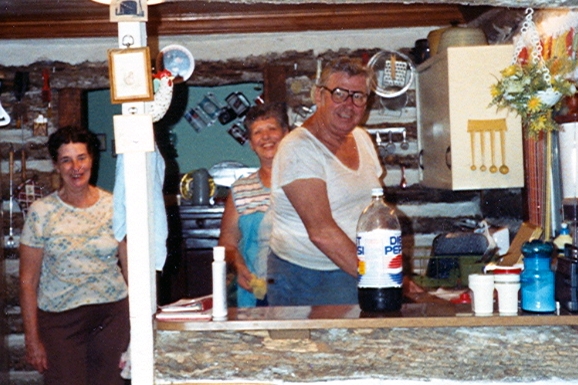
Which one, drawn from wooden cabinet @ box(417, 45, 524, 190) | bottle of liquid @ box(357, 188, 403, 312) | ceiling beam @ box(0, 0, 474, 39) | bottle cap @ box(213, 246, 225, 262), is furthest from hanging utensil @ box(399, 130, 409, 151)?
bottle cap @ box(213, 246, 225, 262)

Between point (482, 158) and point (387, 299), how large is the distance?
160 cm

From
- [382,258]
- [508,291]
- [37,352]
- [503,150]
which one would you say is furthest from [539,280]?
[37,352]

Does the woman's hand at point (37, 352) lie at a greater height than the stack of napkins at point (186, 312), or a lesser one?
lesser

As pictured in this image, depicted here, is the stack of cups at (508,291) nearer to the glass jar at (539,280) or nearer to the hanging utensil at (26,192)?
the glass jar at (539,280)

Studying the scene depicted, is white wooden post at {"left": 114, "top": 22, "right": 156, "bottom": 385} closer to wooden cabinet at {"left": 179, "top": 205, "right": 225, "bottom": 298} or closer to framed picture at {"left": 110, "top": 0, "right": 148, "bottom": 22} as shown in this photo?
framed picture at {"left": 110, "top": 0, "right": 148, "bottom": 22}

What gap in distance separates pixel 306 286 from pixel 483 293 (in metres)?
0.76

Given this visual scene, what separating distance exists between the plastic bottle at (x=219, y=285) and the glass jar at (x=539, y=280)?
0.86 meters

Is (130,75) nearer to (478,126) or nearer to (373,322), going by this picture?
(373,322)

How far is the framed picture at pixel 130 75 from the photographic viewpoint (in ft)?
7.23

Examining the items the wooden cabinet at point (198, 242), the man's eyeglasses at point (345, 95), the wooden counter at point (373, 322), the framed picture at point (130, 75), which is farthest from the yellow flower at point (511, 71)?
the wooden cabinet at point (198, 242)

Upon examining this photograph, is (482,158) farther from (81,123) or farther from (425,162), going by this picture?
(81,123)

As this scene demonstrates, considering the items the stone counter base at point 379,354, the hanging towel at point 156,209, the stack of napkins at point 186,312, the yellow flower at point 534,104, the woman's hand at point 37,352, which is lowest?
the woman's hand at point 37,352

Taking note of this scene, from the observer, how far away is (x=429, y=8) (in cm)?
450

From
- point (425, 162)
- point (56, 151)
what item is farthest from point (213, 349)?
point (425, 162)
